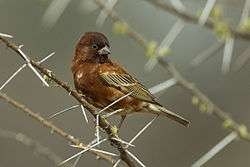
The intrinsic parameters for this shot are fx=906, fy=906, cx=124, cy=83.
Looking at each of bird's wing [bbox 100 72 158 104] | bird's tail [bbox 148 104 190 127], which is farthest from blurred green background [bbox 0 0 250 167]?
bird's wing [bbox 100 72 158 104]

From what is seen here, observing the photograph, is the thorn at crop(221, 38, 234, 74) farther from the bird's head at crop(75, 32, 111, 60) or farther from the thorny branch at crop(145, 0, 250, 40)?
the bird's head at crop(75, 32, 111, 60)

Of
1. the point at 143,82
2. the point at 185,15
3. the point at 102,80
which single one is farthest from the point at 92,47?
the point at 143,82

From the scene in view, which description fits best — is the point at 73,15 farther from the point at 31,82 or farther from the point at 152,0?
the point at 152,0

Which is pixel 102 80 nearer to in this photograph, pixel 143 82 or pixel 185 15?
pixel 185 15

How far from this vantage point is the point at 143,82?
10898 mm

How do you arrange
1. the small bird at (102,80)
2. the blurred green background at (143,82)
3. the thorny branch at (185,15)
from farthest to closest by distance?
the blurred green background at (143,82) → the thorny branch at (185,15) → the small bird at (102,80)

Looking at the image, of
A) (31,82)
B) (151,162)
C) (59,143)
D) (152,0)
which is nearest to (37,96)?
(31,82)

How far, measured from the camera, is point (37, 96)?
1115 centimetres

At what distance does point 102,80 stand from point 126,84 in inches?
9.5

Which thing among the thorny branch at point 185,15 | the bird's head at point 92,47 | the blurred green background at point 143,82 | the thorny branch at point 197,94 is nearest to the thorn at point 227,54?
the thorny branch at point 185,15

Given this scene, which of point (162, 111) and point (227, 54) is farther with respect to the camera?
point (162, 111)

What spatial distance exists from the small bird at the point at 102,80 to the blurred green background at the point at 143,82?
15.4ft

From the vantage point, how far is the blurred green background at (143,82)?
1055cm

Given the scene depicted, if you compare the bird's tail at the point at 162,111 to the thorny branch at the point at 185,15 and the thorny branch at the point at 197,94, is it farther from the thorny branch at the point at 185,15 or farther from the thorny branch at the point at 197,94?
the thorny branch at the point at 185,15
